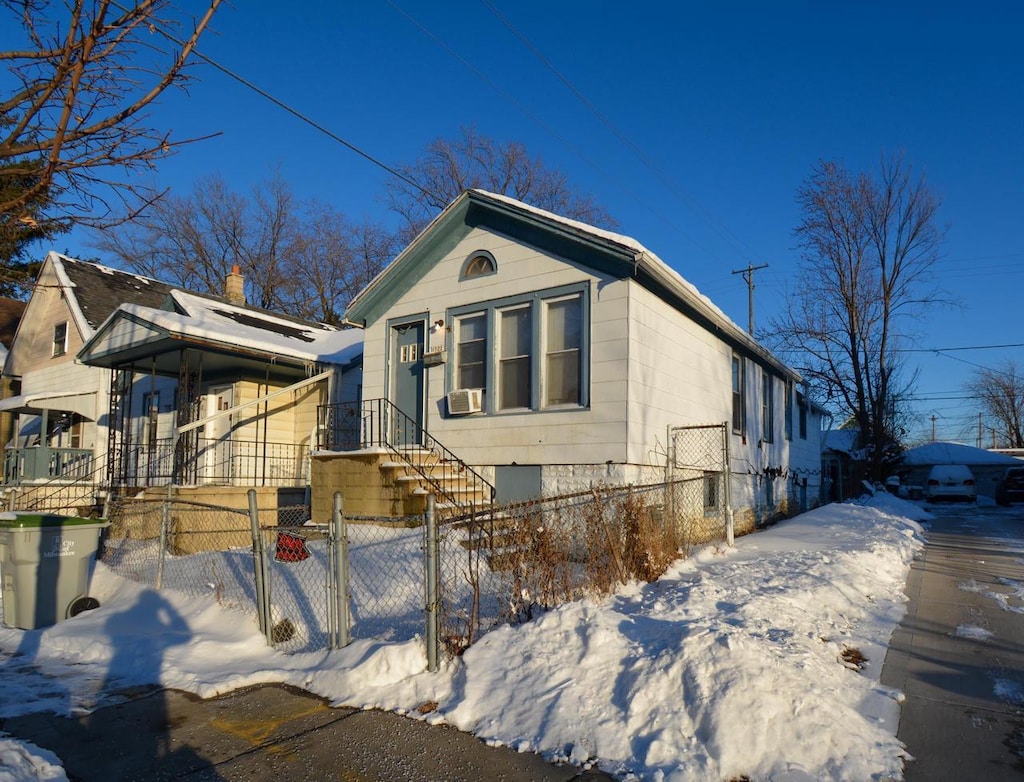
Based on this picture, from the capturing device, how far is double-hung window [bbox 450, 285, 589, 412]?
35.2 feet

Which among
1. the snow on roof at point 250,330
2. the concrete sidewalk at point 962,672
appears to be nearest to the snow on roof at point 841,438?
the snow on roof at point 250,330

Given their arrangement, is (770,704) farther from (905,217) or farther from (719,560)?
(905,217)

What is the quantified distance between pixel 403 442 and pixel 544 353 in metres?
3.27

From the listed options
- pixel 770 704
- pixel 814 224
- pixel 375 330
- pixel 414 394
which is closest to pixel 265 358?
pixel 375 330

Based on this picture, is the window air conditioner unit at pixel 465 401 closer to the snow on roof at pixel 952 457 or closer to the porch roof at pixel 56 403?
the porch roof at pixel 56 403

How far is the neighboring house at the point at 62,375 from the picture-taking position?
16734 millimetres

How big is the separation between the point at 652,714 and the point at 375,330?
10.3 meters

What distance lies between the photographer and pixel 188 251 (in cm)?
3666

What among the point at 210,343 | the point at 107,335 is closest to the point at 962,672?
the point at 210,343

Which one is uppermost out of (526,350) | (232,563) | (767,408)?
(526,350)

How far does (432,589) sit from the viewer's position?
5.07 metres

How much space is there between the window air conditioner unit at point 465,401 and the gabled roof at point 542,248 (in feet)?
8.28

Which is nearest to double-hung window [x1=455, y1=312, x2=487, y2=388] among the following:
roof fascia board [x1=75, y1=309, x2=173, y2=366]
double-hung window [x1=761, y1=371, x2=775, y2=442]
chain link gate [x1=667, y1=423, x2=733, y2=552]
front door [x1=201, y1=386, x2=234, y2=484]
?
chain link gate [x1=667, y1=423, x2=733, y2=552]

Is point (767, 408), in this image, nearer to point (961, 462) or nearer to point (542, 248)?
point (542, 248)
